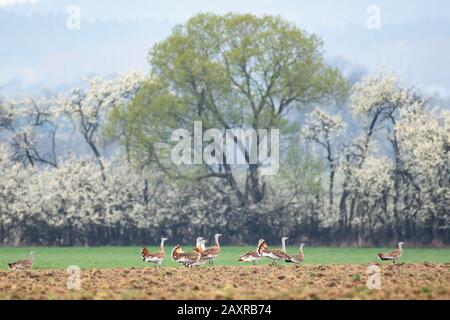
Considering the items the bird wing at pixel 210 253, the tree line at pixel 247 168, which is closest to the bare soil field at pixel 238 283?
the bird wing at pixel 210 253

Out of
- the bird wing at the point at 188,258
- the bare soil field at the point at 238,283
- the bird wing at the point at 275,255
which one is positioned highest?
the bird wing at the point at 275,255

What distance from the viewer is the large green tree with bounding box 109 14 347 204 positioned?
60.1 meters

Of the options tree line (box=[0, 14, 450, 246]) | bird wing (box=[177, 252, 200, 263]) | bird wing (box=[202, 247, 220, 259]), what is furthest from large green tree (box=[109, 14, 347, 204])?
bird wing (box=[177, 252, 200, 263])

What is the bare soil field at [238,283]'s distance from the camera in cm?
2192

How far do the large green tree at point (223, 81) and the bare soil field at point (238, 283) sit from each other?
91.7ft

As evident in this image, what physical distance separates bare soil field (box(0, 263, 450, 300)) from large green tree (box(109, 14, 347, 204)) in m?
27.9

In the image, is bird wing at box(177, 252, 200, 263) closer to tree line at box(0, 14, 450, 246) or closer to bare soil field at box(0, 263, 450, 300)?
bare soil field at box(0, 263, 450, 300)

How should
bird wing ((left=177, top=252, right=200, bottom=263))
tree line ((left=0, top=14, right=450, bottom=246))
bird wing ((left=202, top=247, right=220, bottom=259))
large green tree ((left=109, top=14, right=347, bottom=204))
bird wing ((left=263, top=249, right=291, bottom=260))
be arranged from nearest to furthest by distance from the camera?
bird wing ((left=177, top=252, right=200, bottom=263)) → bird wing ((left=202, top=247, right=220, bottom=259)) → bird wing ((left=263, top=249, right=291, bottom=260)) → tree line ((left=0, top=14, right=450, bottom=246)) → large green tree ((left=109, top=14, right=347, bottom=204))

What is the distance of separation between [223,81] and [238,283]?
3493 centimetres

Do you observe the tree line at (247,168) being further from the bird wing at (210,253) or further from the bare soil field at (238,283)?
the bird wing at (210,253)

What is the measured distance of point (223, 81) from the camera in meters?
60.5
